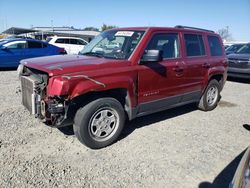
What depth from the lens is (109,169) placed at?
3.39 meters

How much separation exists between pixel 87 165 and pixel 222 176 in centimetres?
189

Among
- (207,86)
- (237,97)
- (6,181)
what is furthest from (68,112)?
(237,97)

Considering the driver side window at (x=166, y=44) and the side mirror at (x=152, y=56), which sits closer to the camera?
the side mirror at (x=152, y=56)

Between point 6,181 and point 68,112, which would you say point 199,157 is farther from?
point 6,181

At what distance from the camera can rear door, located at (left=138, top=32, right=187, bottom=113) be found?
4.28 meters

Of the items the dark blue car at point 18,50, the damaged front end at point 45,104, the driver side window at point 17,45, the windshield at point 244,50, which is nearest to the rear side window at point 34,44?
the dark blue car at point 18,50

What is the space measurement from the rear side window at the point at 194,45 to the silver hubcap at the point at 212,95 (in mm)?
1077

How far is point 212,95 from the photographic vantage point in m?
6.25

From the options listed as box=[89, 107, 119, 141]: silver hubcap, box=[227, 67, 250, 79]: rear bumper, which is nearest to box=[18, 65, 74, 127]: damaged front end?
box=[89, 107, 119, 141]: silver hubcap

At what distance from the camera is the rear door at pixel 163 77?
4281 millimetres

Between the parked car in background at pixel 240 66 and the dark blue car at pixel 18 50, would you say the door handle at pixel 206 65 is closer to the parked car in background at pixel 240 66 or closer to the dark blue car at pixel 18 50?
the parked car in background at pixel 240 66

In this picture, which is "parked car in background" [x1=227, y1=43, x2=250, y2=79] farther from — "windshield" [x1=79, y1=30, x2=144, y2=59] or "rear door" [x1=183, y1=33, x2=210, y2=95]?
"windshield" [x1=79, y1=30, x2=144, y2=59]

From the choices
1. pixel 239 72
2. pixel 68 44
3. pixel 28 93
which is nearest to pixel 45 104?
pixel 28 93

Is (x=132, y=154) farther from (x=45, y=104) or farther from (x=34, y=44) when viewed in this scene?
(x=34, y=44)
